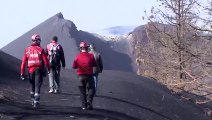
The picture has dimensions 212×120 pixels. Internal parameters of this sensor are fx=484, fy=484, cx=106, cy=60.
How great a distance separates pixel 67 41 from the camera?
43625 millimetres

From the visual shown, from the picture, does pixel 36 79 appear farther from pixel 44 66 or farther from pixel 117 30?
pixel 117 30

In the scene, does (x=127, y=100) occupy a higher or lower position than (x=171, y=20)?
lower

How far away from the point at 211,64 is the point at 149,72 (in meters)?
13.0

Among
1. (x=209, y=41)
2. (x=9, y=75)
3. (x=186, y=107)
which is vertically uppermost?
(x=209, y=41)

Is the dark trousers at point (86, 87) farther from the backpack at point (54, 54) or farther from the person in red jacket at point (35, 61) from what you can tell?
the backpack at point (54, 54)

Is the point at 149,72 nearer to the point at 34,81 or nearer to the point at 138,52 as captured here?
the point at 138,52

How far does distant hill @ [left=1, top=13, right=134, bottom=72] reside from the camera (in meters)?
43.7

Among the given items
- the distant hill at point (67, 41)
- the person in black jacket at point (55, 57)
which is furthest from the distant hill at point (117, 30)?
the person in black jacket at point (55, 57)

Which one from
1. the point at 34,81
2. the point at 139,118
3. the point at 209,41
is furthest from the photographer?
the point at 209,41

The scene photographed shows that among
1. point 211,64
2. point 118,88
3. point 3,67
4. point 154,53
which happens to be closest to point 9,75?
point 3,67

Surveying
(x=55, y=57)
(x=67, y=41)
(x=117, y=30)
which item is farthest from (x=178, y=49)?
(x=117, y=30)

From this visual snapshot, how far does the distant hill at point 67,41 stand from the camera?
4369cm

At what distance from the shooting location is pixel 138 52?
104ft

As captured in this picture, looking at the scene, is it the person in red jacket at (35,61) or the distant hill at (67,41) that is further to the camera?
the distant hill at (67,41)
